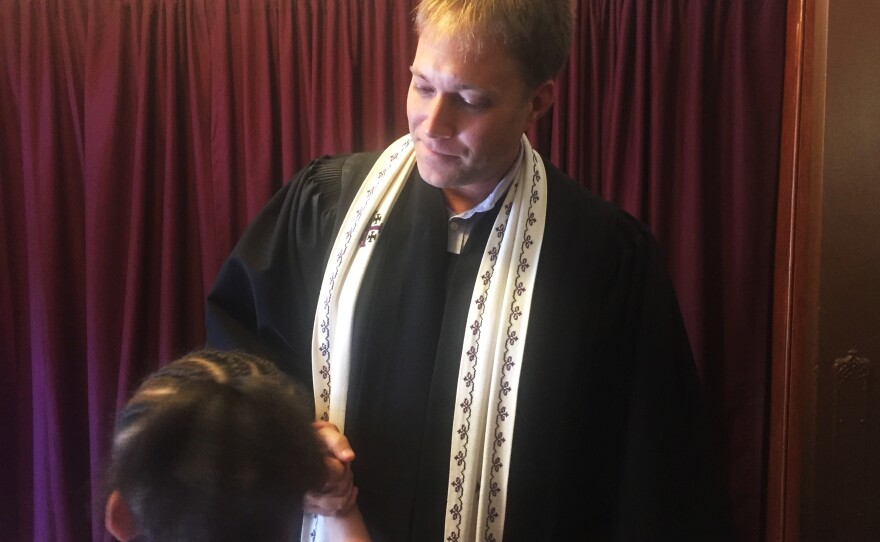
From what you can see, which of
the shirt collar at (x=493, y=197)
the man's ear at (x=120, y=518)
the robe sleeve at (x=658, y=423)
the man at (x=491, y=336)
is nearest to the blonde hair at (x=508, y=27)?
the man at (x=491, y=336)

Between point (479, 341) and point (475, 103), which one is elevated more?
point (475, 103)

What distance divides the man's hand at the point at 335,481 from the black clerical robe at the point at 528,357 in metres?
0.07

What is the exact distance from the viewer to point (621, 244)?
2.90ft

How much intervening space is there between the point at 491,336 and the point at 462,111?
0.29 m

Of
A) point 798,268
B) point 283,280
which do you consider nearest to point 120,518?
point 283,280

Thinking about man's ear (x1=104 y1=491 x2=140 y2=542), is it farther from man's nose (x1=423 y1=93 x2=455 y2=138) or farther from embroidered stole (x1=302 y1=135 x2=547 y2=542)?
man's nose (x1=423 y1=93 x2=455 y2=138)

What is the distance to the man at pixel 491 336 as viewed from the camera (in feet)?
2.63

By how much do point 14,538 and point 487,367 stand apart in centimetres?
115

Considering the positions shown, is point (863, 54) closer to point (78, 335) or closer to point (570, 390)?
point (570, 390)

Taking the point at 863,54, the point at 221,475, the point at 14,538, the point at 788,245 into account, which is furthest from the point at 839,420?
the point at 14,538

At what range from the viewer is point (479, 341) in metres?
0.81

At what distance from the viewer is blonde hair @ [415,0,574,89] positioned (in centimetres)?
71

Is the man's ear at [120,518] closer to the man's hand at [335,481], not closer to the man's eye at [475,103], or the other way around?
the man's hand at [335,481]

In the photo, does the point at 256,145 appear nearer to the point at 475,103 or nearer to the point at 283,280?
the point at 283,280
